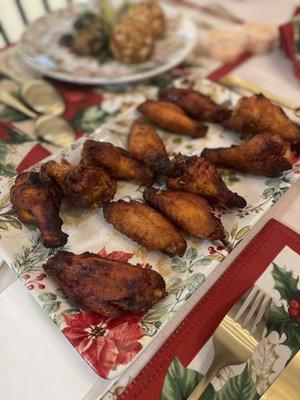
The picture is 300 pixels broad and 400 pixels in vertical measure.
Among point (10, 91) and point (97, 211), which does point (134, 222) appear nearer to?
point (97, 211)

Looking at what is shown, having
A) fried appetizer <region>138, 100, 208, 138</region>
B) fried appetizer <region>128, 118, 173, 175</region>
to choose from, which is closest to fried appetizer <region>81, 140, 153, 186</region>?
fried appetizer <region>128, 118, 173, 175</region>

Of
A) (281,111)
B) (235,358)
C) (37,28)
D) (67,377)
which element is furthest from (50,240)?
(37,28)

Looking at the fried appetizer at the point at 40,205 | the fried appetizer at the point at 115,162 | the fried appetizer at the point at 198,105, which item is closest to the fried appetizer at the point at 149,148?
the fried appetizer at the point at 115,162

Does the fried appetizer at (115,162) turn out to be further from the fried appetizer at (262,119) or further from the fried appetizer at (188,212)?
the fried appetizer at (262,119)

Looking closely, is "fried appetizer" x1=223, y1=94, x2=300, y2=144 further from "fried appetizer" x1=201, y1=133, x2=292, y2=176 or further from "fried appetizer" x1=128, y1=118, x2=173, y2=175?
"fried appetizer" x1=128, y1=118, x2=173, y2=175

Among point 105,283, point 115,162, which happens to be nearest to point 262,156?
point 115,162
